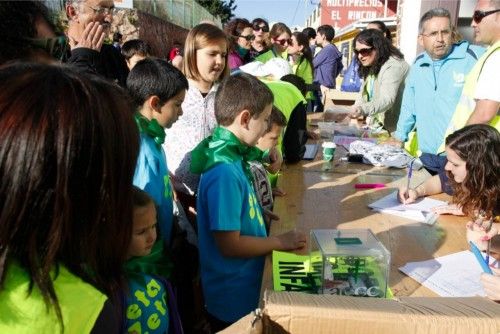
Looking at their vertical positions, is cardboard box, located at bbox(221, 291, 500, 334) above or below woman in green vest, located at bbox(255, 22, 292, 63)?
below

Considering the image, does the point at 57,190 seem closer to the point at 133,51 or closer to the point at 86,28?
the point at 86,28

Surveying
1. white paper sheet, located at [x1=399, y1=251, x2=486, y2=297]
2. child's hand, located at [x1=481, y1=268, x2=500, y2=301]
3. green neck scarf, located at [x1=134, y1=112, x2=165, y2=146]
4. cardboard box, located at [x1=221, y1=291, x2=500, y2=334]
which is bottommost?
white paper sheet, located at [x1=399, y1=251, x2=486, y2=297]

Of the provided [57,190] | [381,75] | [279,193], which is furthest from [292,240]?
[381,75]

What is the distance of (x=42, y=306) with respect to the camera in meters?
0.58

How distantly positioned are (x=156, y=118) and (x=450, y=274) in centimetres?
125

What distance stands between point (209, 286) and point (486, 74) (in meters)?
1.71

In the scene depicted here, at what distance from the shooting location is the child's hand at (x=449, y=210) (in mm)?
1796

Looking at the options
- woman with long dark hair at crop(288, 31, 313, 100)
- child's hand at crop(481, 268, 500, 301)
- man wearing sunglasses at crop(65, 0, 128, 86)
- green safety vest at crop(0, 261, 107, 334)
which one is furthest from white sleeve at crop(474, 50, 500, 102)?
woman with long dark hair at crop(288, 31, 313, 100)

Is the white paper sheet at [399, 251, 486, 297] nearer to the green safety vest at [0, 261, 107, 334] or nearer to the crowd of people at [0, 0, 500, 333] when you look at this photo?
the crowd of people at [0, 0, 500, 333]

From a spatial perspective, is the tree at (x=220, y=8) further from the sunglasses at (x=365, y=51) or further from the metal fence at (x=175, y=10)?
the sunglasses at (x=365, y=51)

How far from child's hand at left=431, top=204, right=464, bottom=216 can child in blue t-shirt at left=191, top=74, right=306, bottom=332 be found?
74cm

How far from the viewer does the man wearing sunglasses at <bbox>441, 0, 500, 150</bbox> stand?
204 centimetres

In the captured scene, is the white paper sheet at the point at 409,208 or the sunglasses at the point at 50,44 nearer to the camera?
the sunglasses at the point at 50,44

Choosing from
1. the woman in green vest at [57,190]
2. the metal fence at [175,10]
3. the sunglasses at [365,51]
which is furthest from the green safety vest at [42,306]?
the metal fence at [175,10]
